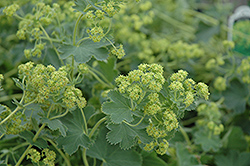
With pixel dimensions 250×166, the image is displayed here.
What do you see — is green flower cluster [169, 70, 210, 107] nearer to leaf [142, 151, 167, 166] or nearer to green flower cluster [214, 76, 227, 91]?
leaf [142, 151, 167, 166]

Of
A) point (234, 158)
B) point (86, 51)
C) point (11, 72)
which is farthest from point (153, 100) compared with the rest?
point (11, 72)

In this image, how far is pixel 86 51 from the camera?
0.74 meters

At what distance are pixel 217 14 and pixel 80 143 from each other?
124cm

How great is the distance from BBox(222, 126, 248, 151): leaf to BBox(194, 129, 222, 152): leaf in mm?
117

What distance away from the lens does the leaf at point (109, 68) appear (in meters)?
0.94

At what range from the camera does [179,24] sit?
5.41 ft

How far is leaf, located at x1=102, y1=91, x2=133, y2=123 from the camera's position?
631 millimetres

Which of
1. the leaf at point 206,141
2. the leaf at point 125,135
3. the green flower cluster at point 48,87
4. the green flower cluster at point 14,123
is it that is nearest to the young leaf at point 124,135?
the leaf at point 125,135

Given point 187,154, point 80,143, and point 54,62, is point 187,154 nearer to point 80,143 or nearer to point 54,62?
point 80,143

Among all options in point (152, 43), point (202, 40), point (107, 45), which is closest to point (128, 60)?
point (152, 43)

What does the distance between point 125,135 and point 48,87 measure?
0.72ft

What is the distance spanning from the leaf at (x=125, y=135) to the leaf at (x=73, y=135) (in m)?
0.09

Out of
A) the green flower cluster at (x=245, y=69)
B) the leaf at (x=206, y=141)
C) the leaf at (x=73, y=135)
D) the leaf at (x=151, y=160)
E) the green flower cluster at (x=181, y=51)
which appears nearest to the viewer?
the leaf at (x=73, y=135)

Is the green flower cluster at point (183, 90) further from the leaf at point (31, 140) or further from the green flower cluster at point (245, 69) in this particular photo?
the green flower cluster at point (245, 69)
